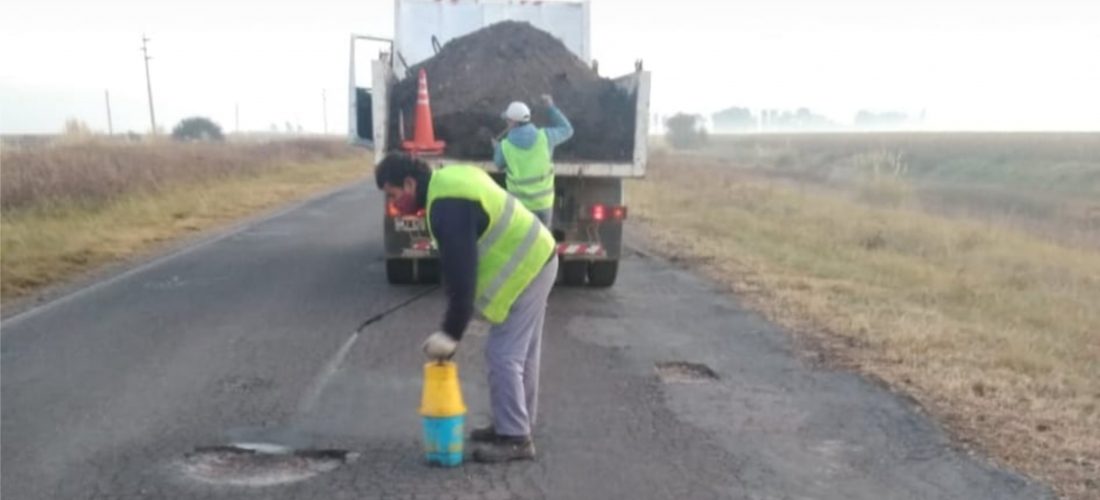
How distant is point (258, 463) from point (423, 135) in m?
5.39

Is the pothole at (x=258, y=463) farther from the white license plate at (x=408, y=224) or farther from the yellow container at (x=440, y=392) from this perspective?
the white license plate at (x=408, y=224)

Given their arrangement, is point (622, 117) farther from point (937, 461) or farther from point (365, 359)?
point (937, 461)

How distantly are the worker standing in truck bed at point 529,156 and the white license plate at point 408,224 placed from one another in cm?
90

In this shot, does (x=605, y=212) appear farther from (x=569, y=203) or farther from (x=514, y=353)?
(x=514, y=353)

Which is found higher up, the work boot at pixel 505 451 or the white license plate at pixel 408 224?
the white license plate at pixel 408 224


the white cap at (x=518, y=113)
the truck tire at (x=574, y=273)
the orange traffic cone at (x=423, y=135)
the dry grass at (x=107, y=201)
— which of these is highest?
the white cap at (x=518, y=113)

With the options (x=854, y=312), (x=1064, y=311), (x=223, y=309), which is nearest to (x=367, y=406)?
(x=223, y=309)

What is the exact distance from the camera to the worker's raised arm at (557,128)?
1004cm

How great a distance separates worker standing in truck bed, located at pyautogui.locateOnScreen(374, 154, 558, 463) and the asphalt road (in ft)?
0.88

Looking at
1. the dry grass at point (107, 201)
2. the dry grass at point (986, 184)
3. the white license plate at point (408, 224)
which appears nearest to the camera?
the white license plate at point (408, 224)

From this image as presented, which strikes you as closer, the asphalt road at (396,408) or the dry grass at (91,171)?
the asphalt road at (396,408)

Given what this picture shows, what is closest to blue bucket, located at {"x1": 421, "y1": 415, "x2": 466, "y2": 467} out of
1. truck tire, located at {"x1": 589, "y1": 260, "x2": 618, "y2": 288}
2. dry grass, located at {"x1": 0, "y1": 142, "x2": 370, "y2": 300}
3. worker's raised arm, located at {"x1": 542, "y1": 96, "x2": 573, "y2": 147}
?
worker's raised arm, located at {"x1": 542, "y1": 96, "x2": 573, "y2": 147}

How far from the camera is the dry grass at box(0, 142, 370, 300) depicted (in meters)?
14.3

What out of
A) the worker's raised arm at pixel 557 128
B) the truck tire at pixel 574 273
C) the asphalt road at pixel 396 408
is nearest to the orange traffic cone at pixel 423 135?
the worker's raised arm at pixel 557 128
